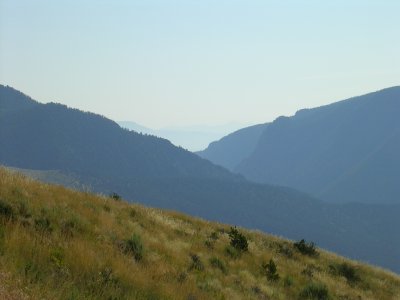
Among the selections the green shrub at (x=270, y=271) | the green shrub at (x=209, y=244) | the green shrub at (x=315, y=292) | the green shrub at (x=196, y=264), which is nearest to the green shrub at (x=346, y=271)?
the green shrub at (x=315, y=292)

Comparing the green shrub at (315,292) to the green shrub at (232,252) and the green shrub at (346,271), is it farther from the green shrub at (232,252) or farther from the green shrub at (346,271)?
the green shrub at (346,271)

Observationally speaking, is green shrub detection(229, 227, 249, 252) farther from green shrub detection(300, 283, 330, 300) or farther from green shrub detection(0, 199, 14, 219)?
green shrub detection(0, 199, 14, 219)

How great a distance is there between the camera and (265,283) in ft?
40.8

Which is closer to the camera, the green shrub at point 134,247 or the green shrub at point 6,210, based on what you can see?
the green shrub at point 6,210

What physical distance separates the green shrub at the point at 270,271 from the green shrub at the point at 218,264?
5.50ft

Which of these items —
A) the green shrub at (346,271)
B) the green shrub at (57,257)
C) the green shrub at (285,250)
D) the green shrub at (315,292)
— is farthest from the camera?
the green shrub at (285,250)

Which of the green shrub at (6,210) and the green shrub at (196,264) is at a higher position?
the green shrub at (6,210)

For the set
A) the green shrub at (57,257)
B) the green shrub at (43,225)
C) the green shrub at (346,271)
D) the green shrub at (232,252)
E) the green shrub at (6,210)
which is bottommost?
the green shrub at (346,271)

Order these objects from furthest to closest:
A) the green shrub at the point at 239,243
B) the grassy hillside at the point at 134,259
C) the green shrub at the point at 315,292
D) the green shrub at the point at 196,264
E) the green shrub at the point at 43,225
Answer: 1. the green shrub at the point at 239,243
2. the green shrub at the point at 315,292
3. the green shrub at the point at 196,264
4. the green shrub at the point at 43,225
5. the grassy hillside at the point at 134,259

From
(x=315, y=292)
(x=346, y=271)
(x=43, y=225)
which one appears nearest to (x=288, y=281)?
(x=315, y=292)

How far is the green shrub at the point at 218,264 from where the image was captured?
478 inches

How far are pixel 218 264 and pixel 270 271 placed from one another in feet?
6.71

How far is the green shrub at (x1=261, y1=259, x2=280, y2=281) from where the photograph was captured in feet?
43.3

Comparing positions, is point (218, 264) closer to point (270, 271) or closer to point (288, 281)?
point (270, 271)
